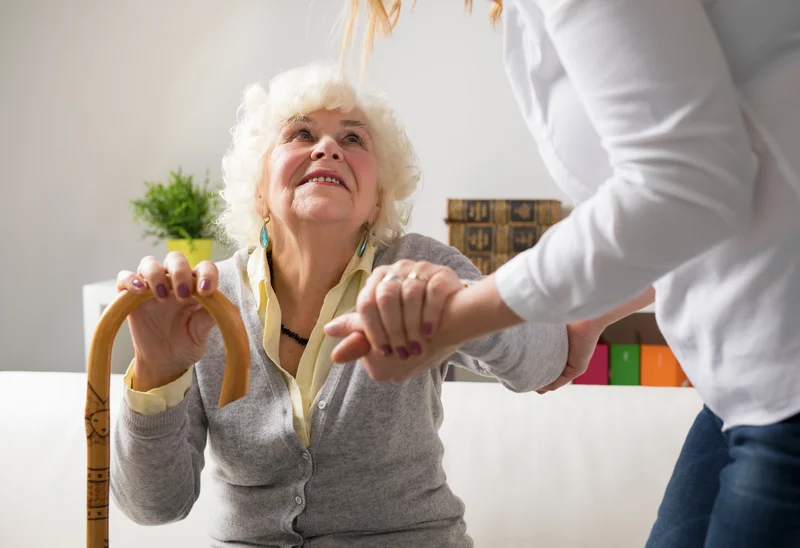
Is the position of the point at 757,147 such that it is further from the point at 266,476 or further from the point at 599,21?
the point at 266,476

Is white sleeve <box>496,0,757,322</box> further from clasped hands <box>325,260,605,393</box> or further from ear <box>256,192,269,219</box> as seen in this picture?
ear <box>256,192,269,219</box>

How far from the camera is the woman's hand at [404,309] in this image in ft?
2.12

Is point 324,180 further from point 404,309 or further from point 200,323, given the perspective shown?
point 404,309

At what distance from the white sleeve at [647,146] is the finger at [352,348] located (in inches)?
6.4

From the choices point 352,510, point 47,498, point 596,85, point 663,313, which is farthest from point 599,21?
point 47,498

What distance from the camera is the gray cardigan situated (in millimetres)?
1236

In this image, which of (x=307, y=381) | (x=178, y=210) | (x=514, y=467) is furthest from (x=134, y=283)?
(x=178, y=210)

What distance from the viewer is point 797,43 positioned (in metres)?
0.58

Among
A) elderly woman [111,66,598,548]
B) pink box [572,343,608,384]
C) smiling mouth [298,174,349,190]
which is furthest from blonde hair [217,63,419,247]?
pink box [572,343,608,384]

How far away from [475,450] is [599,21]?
1.20m

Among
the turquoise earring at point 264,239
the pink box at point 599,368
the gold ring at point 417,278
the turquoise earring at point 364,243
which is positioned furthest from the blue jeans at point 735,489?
the pink box at point 599,368

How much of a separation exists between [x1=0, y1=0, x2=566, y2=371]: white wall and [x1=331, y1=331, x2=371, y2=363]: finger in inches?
104

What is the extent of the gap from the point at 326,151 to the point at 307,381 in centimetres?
37

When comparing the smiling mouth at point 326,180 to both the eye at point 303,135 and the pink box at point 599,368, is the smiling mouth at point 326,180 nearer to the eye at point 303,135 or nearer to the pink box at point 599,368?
the eye at point 303,135
